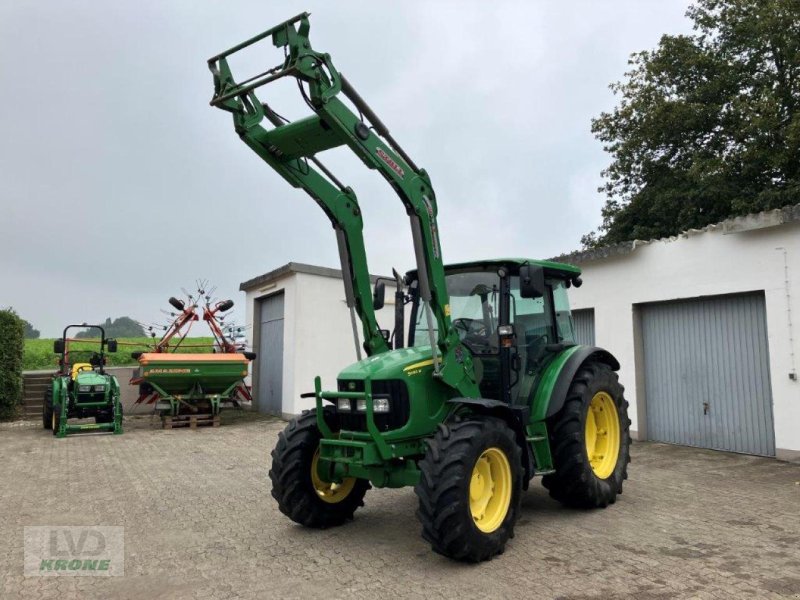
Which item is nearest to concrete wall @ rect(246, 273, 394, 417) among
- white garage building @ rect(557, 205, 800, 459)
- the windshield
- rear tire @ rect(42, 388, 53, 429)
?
rear tire @ rect(42, 388, 53, 429)

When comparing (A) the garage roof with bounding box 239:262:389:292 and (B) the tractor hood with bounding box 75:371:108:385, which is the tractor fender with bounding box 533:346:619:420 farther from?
(B) the tractor hood with bounding box 75:371:108:385

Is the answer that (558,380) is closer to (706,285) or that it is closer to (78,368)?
(706,285)

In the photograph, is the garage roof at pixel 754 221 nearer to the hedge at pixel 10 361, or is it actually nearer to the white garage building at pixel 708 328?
the white garage building at pixel 708 328

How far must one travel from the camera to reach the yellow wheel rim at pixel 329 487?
4905 millimetres

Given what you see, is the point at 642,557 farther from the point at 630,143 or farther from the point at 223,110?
the point at 630,143

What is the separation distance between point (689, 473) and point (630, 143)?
14.1 meters

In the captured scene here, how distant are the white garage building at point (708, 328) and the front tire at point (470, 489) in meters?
5.07

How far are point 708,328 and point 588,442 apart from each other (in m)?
4.01

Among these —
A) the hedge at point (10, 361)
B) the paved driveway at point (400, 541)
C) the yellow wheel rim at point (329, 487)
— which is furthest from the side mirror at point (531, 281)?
the hedge at point (10, 361)

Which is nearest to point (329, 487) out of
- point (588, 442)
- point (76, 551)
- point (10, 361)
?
point (76, 551)

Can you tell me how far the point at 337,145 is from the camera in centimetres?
441

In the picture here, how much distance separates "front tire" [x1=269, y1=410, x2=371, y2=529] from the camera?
4766mm

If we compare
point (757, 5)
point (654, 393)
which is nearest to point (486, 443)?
point (654, 393)

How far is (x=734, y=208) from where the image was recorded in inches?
611
